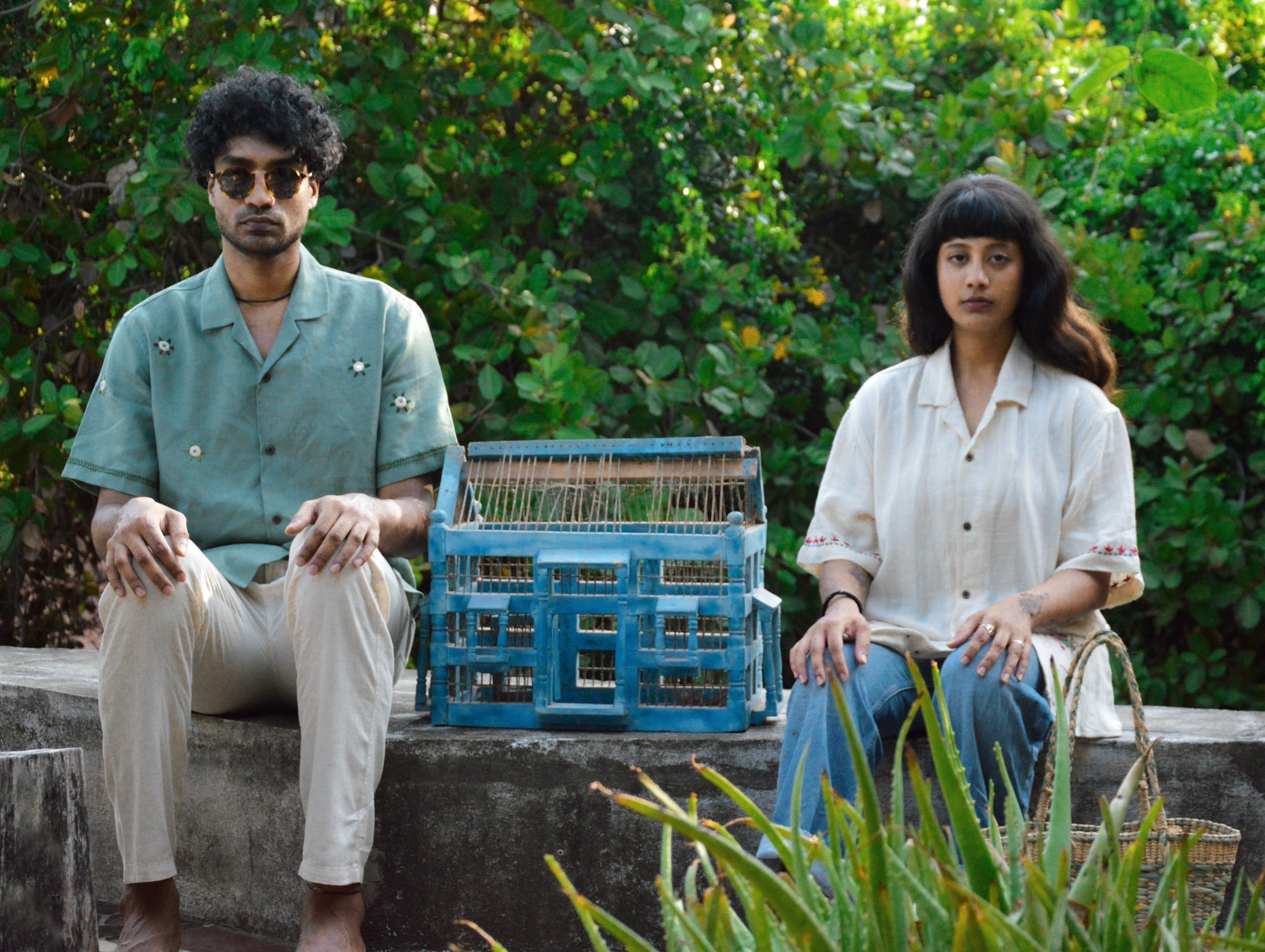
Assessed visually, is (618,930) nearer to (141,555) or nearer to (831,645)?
(831,645)

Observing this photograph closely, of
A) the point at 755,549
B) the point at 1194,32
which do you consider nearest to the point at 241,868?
the point at 755,549

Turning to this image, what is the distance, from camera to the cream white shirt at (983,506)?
2.59 meters

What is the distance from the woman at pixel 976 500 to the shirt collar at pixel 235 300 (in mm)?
1155

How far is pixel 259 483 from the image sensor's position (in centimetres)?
292

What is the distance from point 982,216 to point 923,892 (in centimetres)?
181

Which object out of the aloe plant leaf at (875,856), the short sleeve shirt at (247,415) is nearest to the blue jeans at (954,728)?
the short sleeve shirt at (247,415)

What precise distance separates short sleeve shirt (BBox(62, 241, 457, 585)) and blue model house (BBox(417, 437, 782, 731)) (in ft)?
0.65

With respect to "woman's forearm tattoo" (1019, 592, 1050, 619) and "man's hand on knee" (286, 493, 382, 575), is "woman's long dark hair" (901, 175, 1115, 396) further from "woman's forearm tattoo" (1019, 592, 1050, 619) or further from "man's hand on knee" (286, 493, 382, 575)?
"man's hand on knee" (286, 493, 382, 575)

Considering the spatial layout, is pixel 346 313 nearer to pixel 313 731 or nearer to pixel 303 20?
pixel 313 731

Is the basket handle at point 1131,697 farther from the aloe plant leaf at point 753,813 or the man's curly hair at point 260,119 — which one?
the man's curly hair at point 260,119

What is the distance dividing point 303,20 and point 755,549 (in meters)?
2.20

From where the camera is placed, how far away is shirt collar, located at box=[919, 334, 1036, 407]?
2682mm

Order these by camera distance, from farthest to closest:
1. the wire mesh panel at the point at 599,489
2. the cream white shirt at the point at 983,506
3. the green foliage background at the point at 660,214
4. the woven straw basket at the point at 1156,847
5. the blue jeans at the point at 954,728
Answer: the green foliage background at the point at 660,214 < the wire mesh panel at the point at 599,489 < the cream white shirt at the point at 983,506 < the blue jeans at the point at 954,728 < the woven straw basket at the point at 1156,847

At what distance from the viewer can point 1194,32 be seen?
513 centimetres
